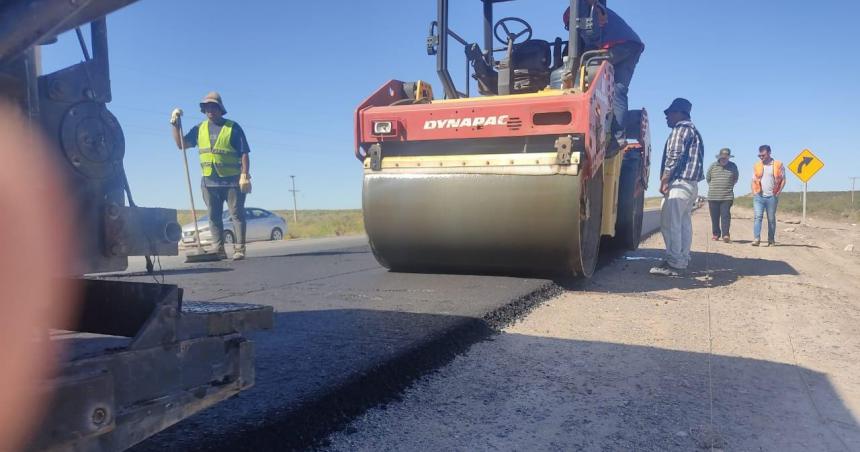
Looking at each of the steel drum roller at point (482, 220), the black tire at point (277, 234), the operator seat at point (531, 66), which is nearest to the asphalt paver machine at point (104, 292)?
the steel drum roller at point (482, 220)

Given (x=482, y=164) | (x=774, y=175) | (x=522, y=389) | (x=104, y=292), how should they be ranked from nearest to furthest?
(x=104, y=292) → (x=522, y=389) → (x=482, y=164) → (x=774, y=175)

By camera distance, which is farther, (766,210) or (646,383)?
(766,210)

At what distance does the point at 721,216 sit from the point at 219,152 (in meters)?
9.21

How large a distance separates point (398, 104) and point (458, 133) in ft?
2.98

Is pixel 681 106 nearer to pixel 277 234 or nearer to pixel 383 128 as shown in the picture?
pixel 383 128

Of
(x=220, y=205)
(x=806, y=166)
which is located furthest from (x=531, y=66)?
(x=806, y=166)

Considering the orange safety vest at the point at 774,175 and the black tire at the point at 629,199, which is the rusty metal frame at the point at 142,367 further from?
the orange safety vest at the point at 774,175

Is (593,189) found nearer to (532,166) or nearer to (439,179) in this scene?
(532,166)

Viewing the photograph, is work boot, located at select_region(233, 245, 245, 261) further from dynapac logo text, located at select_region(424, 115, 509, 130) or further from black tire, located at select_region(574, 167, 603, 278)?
black tire, located at select_region(574, 167, 603, 278)

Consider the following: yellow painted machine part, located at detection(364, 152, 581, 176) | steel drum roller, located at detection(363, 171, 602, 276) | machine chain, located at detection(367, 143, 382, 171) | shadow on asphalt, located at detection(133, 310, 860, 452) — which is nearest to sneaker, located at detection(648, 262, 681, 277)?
steel drum roller, located at detection(363, 171, 602, 276)

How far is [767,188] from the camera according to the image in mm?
9992

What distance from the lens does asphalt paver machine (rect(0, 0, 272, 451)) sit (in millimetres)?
1122

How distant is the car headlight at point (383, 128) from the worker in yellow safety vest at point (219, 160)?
2.34 metres

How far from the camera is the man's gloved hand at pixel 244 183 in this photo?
20.4 ft
